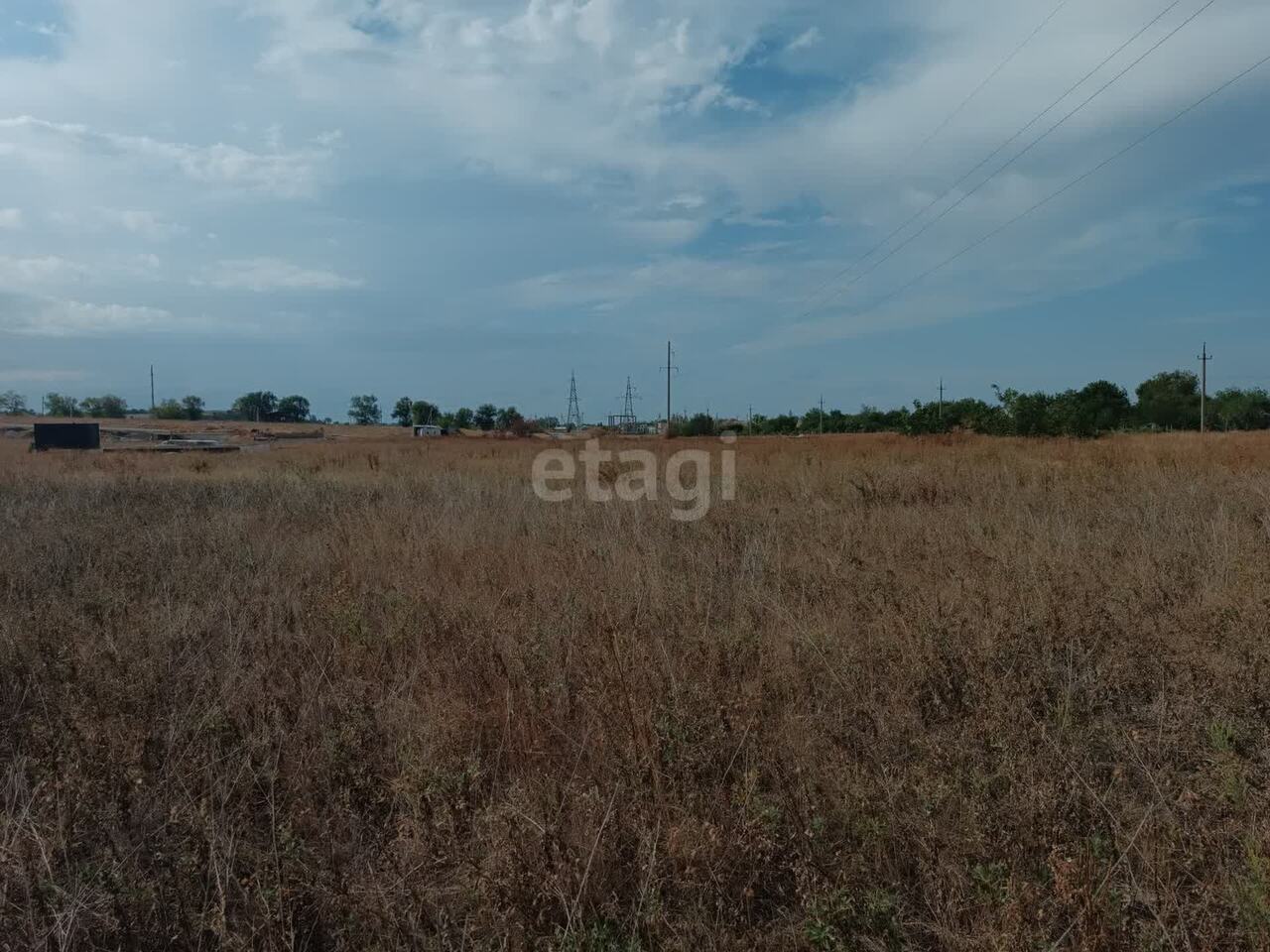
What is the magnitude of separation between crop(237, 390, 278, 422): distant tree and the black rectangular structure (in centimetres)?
6213

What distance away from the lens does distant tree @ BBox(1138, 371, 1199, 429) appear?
207ft

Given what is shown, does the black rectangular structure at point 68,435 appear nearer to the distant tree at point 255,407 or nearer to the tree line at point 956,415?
the tree line at point 956,415

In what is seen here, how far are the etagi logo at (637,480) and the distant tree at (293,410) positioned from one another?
97.2 metres

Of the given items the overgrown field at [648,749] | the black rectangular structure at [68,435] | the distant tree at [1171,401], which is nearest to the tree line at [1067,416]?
the distant tree at [1171,401]

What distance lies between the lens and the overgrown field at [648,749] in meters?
1.71

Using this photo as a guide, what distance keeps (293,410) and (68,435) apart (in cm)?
7166

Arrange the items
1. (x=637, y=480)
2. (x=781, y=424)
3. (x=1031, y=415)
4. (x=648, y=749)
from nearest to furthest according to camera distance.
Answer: (x=648, y=749), (x=637, y=480), (x=1031, y=415), (x=781, y=424)

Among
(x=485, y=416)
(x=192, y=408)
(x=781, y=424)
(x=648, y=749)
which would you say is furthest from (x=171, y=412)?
(x=648, y=749)

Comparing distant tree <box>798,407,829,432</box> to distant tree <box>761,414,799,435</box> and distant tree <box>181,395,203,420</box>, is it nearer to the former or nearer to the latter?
distant tree <box>761,414,799,435</box>

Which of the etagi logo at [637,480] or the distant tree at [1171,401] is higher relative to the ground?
the distant tree at [1171,401]

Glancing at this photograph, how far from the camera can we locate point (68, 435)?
111 ft

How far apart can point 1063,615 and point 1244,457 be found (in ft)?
39.8

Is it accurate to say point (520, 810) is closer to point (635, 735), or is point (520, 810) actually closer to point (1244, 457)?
point (635, 735)

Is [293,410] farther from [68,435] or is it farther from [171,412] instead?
[68,435]
